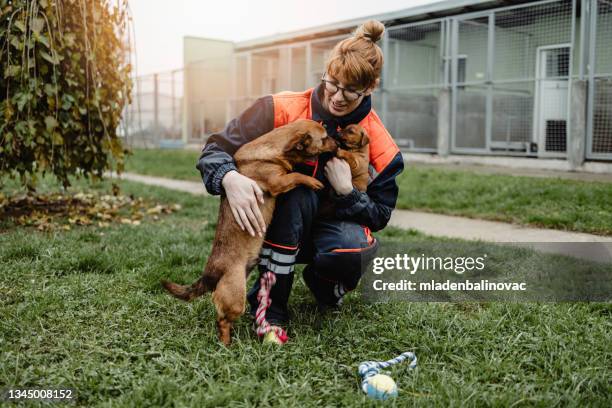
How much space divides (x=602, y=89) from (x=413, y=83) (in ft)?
15.3

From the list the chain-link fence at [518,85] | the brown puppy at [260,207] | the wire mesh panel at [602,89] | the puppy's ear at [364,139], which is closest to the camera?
the brown puppy at [260,207]

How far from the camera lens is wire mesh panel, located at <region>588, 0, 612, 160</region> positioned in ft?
27.1

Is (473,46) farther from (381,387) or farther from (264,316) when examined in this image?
(381,387)

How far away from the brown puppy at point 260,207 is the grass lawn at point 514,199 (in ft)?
11.3

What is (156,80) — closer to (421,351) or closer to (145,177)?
(145,177)

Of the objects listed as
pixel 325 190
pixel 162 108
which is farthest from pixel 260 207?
pixel 162 108

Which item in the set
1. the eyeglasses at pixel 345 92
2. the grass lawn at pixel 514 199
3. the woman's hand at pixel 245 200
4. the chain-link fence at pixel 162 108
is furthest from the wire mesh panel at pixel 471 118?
the chain-link fence at pixel 162 108

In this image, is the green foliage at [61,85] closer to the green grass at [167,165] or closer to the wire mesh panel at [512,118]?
the green grass at [167,165]

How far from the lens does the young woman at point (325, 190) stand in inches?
102

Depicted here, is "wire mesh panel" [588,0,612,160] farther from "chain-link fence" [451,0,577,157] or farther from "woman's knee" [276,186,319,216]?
"woman's knee" [276,186,319,216]

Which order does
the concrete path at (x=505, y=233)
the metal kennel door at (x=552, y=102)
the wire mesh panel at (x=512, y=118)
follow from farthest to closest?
the wire mesh panel at (x=512, y=118)
the metal kennel door at (x=552, y=102)
the concrete path at (x=505, y=233)

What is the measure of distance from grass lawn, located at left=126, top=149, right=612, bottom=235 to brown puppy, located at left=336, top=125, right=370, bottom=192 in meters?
3.06

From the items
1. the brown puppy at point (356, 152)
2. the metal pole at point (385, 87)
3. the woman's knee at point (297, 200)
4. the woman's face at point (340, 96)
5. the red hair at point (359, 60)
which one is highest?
the metal pole at point (385, 87)

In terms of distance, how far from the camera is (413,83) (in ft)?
40.7
